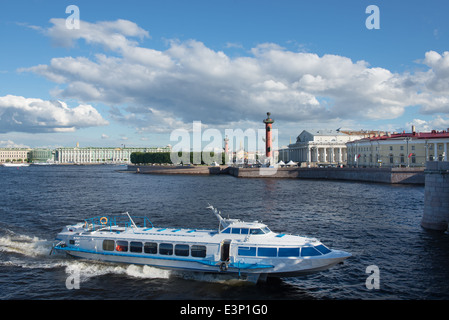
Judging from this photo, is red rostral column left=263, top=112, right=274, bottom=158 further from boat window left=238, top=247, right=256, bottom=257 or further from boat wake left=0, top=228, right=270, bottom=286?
boat window left=238, top=247, right=256, bottom=257

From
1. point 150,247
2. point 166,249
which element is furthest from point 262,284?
point 150,247

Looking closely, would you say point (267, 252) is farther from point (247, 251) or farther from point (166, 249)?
point (166, 249)

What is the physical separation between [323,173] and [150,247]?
67.9 m

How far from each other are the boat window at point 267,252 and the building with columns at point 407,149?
2332 inches

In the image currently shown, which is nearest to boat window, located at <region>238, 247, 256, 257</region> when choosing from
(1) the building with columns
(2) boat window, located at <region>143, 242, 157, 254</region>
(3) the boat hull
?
(3) the boat hull

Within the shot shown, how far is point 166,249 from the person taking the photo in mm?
15547

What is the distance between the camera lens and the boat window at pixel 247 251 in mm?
14483

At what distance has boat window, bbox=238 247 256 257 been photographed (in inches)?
570

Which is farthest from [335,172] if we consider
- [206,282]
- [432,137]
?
[206,282]

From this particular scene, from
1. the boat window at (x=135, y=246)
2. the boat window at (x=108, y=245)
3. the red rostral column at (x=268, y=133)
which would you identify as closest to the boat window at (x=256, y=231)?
the boat window at (x=135, y=246)

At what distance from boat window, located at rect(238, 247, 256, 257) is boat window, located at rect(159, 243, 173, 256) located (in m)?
3.17

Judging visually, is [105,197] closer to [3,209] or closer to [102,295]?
[3,209]

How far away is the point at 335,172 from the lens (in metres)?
76.9
